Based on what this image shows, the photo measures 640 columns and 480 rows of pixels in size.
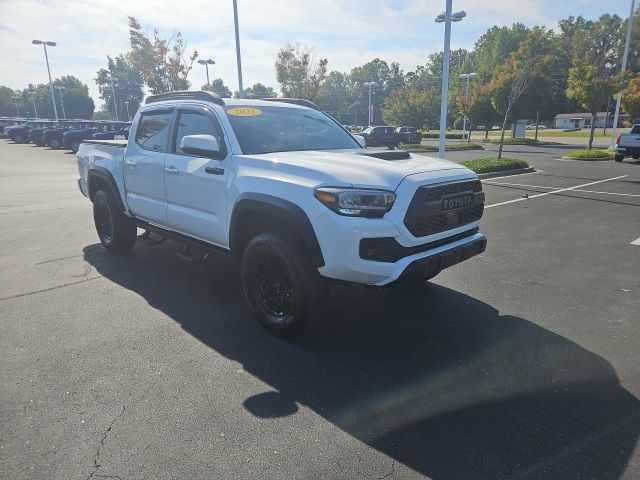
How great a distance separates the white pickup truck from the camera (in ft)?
10.3

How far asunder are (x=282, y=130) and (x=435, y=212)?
74.2 inches

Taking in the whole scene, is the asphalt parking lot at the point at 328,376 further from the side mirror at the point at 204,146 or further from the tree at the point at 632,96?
the tree at the point at 632,96

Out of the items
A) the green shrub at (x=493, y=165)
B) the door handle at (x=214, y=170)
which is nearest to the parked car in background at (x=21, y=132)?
the green shrub at (x=493, y=165)

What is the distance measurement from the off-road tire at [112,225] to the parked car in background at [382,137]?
25.7 metres

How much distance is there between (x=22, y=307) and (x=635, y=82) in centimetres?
3170

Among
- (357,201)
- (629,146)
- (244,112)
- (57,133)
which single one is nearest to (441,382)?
(357,201)

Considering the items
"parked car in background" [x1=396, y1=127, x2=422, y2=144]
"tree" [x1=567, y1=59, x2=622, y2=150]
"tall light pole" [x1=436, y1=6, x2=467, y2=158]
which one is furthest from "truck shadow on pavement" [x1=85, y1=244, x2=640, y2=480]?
"parked car in background" [x1=396, y1=127, x2=422, y2=144]

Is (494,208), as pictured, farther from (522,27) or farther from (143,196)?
Result: (522,27)

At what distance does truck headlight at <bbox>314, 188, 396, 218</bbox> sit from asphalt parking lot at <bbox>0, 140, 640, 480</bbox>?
3.62 ft

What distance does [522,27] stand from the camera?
81.1 metres

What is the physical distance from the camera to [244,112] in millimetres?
4301

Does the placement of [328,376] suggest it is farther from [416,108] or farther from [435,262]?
[416,108]

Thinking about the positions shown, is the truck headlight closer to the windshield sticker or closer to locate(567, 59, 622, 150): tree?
the windshield sticker

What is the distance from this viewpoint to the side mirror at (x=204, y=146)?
3719 millimetres
